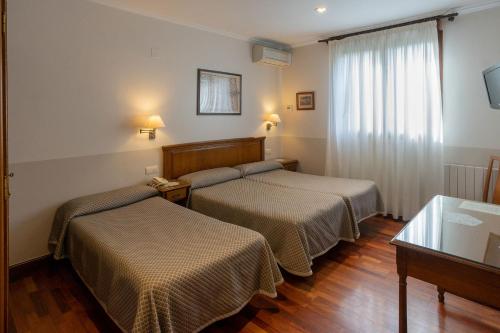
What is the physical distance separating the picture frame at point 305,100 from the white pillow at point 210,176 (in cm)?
161

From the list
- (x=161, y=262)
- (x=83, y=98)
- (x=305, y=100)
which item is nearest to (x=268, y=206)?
(x=161, y=262)

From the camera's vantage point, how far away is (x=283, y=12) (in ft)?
10.4

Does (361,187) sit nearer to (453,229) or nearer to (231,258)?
(453,229)

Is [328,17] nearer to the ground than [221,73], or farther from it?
farther from it

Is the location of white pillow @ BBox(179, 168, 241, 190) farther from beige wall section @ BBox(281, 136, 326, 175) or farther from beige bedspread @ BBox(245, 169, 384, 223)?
beige wall section @ BBox(281, 136, 326, 175)

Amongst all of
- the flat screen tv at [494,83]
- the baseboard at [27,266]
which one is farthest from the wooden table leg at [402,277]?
the baseboard at [27,266]

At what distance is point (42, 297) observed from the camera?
2215mm

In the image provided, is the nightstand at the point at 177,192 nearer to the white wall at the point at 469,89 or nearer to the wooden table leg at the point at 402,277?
the wooden table leg at the point at 402,277

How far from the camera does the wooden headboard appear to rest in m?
3.46

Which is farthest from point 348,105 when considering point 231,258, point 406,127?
point 231,258

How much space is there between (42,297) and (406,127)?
3.98 m

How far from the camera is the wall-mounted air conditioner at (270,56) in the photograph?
4160 mm

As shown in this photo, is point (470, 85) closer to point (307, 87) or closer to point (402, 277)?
point (307, 87)

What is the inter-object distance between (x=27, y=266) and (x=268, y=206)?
217 centimetres
